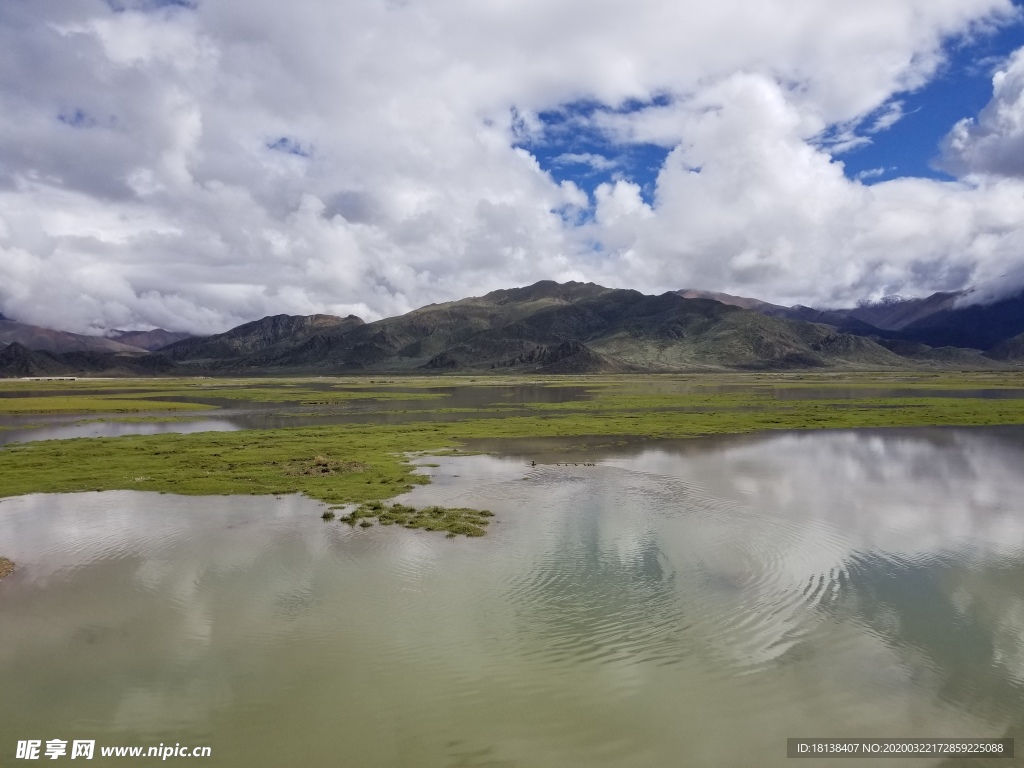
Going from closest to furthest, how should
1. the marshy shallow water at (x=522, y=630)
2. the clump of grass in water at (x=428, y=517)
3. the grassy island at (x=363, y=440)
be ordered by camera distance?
the marshy shallow water at (x=522, y=630)
the clump of grass in water at (x=428, y=517)
the grassy island at (x=363, y=440)

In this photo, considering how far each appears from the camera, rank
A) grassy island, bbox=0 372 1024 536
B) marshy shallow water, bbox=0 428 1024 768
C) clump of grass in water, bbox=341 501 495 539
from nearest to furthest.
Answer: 1. marshy shallow water, bbox=0 428 1024 768
2. clump of grass in water, bbox=341 501 495 539
3. grassy island, bbox=0 372 1024 536

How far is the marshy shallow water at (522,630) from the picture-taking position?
10.9m

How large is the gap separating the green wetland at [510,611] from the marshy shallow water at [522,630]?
0.07 meters

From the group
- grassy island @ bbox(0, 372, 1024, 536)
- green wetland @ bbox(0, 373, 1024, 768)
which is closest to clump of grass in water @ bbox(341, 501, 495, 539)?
grassy island @ bbox(0, 372, 1024, 536)

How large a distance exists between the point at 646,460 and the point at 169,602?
30180 mm

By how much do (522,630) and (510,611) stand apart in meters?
1.16

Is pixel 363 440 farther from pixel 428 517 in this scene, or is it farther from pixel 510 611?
pixel 510 611

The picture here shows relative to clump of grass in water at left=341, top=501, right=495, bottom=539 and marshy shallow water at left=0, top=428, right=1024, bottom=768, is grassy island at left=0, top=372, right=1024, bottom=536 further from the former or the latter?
marshy shallow water at left=0, top=428, right=1024, bottom=768

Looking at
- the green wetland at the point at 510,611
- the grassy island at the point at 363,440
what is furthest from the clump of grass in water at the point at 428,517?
the green wetland at the point at 510,611

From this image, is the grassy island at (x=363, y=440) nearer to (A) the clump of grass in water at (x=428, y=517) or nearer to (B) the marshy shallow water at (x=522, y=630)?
(A) the clump of grass in water at (x=428, y=517)

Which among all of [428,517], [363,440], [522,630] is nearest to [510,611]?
[522,630]

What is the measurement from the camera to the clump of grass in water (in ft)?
77.7

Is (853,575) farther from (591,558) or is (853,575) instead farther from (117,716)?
(117,716)

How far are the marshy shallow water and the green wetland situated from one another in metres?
0.07
